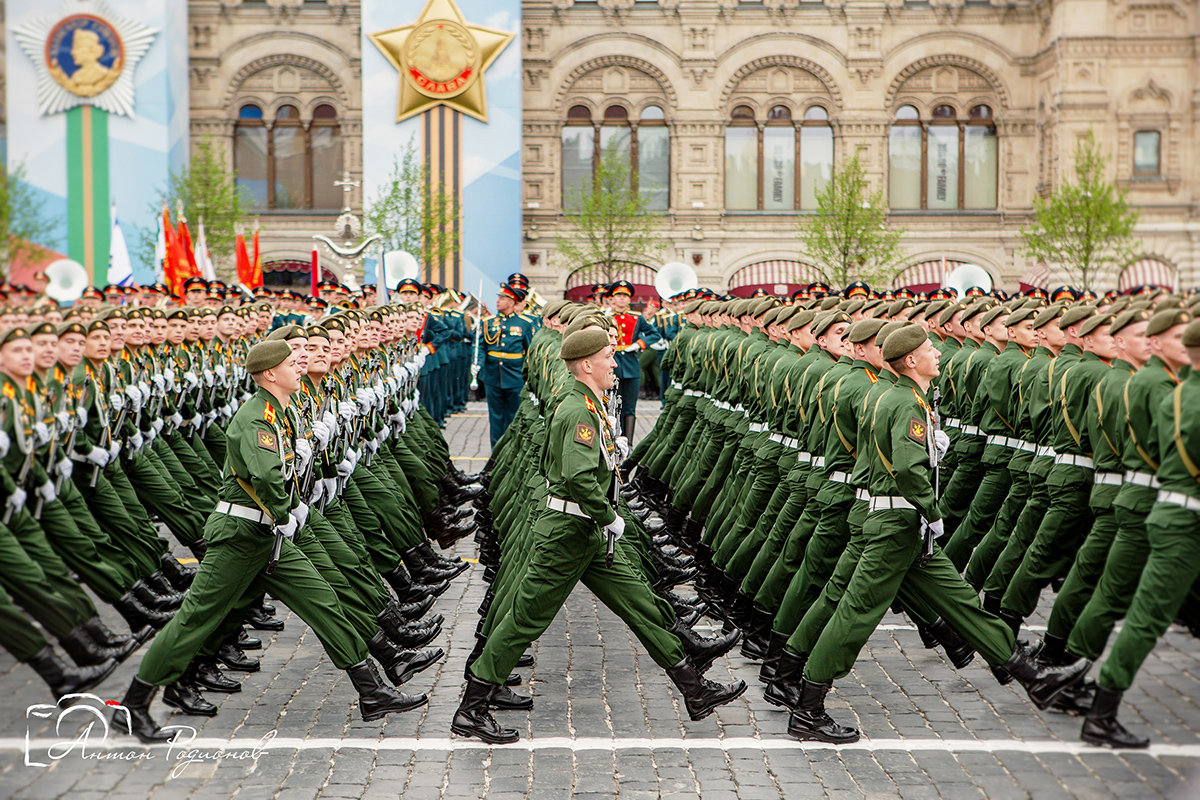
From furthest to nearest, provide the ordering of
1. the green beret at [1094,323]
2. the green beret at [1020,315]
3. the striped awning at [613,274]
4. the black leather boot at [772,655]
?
1. the striped awning at [613,274]
2. the green beret at [1020,315]
3. the green beret at [1094,323]
4. the black leather boot at [772,655]

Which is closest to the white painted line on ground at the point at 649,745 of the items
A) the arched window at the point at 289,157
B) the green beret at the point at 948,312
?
the green beret at the point at 948,312

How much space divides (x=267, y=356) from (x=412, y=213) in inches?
1065

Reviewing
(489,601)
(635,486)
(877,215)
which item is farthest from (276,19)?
(489,601)

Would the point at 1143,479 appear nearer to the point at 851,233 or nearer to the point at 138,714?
the point at 138,714

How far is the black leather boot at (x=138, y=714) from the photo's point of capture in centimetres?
639

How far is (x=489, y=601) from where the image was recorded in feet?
27.4

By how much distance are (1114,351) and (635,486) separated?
657cm

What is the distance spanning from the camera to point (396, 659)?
Result: 711 centimetres

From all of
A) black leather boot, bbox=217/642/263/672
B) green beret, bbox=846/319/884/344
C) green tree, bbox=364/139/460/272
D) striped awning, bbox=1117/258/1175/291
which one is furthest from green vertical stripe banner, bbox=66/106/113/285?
green beret, bbox=846/319/884/344

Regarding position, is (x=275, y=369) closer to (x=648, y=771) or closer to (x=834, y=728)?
(x=648, y=771)

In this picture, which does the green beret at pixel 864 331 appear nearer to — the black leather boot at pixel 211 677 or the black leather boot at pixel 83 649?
the black leather boot at pixel 211 677

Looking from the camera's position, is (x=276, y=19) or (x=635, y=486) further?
(x=276, y=19)

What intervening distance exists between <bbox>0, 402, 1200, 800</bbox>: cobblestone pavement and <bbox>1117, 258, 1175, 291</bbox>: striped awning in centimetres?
2979

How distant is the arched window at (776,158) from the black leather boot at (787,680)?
3040 cm
